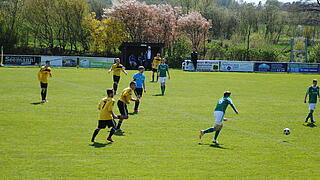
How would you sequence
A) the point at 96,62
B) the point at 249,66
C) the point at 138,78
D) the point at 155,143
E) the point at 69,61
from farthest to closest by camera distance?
the point at 249,66, the point at 96,62, the point at 69,61, the point at 138,78, the point at 155,143

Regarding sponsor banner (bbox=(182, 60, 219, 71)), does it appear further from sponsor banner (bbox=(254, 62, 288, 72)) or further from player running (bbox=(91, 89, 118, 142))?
player running (bbox=(91, 89, 118, 142))

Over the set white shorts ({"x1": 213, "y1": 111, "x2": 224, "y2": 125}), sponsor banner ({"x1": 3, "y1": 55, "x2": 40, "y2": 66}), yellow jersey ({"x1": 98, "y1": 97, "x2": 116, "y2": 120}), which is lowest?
white shorts ({"x1": 213, "y1": 111, "x2": 224, "y2": 125})

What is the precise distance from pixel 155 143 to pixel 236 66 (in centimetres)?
4340

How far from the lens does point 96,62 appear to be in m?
53.2

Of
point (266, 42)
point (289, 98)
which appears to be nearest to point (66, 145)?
point (289, 98)

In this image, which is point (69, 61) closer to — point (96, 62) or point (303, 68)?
point (96, 62)

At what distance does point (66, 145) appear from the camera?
42.5 feet

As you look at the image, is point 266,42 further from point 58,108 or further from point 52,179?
point 52,179

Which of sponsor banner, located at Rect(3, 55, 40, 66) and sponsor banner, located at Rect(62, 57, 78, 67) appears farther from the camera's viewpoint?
sponsor banner, located at Rect(62, 57, 78, 67)

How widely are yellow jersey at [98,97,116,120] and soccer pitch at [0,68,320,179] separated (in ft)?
3.03

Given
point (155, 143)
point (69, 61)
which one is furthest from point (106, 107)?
point (69, 61)

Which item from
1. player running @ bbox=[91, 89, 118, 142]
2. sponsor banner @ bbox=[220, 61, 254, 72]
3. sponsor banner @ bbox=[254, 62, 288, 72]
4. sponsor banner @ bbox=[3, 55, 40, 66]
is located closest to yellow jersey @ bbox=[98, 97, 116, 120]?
player running @ bbox=[91, 89, 118, 142]

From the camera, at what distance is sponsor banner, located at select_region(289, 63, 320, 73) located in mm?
56969

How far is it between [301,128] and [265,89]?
51.7 feet
